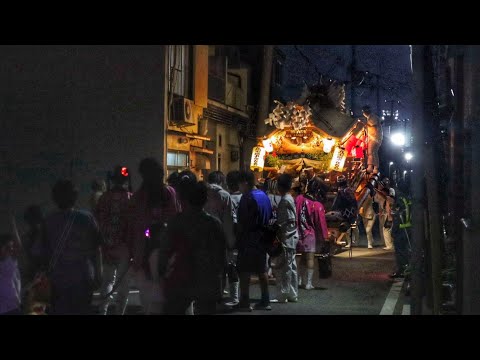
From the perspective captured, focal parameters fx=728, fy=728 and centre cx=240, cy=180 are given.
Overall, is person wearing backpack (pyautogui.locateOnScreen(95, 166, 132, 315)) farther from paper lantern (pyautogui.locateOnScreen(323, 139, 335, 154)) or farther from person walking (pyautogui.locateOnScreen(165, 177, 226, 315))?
paper lantern (pyautogui.locateOnScreen(323, 139, 335, 154))

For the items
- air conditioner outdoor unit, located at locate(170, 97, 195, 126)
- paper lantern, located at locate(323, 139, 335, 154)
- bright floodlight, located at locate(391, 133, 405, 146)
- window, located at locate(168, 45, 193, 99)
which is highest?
window, located at locate(168, 45, 193, 99)

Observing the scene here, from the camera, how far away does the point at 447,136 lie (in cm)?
1401

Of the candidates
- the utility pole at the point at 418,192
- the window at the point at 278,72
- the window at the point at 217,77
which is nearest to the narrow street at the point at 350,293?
the utility pole at the point at 418,192

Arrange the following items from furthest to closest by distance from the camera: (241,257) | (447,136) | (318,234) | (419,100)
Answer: (447,136), (318,234), (241,257), (419,100)

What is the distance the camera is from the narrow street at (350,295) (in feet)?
36.1

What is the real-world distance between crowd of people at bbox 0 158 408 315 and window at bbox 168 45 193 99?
682cm

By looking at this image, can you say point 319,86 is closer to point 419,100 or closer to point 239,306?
point 239,306

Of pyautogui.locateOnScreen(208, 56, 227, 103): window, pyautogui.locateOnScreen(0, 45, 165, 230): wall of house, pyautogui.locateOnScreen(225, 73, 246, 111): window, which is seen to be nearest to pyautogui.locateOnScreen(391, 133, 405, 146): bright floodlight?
pyautogui.locateOnScreen(225, 73, 246, 111): window

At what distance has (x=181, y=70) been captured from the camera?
741 inches

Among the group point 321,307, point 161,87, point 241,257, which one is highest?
point 161,87

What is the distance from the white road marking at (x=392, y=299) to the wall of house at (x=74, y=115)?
6.13 metres

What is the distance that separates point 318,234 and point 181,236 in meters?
6.51

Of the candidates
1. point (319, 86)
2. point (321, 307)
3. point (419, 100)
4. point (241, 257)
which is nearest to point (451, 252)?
point (321, 307)

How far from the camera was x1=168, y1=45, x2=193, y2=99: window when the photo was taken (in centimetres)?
1773
